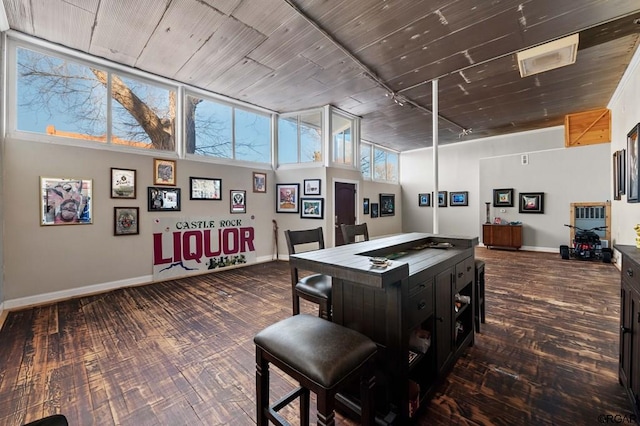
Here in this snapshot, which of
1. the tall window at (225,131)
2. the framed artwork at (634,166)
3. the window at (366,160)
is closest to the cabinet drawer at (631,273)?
the framed artwork at (634,166)

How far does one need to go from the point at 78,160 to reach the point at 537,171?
984cm

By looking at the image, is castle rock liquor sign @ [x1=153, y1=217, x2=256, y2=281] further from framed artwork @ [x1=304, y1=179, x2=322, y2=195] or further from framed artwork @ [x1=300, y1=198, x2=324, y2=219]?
framed artwork @ [x1=304, y1=179, x2=322, y2=195]

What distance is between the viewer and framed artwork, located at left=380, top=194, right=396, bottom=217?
9.41 m

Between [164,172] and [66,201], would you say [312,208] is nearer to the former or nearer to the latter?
[164,172]

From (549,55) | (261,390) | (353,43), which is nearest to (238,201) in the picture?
(353,43)

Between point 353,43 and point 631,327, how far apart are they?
150 inches

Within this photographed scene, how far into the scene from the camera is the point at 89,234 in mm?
3867

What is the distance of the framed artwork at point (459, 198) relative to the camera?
8875 millimetres

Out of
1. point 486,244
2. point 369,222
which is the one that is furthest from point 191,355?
point 486,244

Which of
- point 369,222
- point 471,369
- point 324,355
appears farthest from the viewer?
point 369,222

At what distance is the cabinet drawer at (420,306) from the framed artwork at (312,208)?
423 cm

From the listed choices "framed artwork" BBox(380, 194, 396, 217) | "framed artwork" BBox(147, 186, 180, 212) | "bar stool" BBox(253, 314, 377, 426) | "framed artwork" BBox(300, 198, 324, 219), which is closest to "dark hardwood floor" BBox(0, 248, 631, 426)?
"bar stool" BBox(253, 314, 377, 426)

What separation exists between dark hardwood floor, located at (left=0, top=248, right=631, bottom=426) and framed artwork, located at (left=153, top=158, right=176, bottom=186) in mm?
1892

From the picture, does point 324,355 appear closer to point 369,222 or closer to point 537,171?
point 369,222
